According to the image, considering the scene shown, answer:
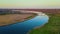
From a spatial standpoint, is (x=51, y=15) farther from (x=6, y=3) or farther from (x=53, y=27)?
(x=6, y=3)

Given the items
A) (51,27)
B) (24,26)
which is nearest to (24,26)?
(24,26)

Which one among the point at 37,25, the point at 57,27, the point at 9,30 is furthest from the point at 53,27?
the point at 9,30

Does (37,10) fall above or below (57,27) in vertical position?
above

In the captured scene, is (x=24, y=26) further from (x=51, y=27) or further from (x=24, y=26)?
(x=51, y=27)
